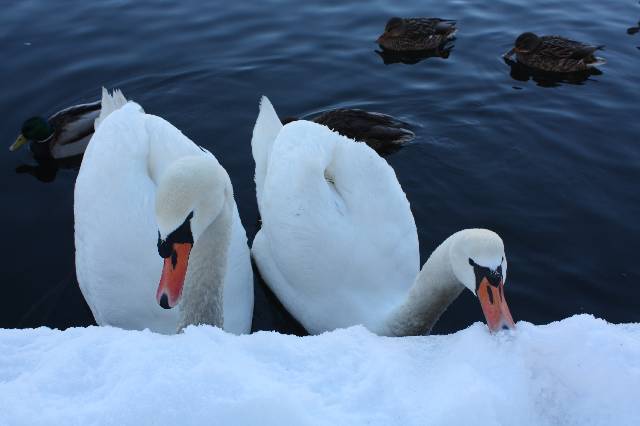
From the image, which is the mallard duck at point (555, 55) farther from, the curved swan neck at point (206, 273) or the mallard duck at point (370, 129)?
the curved swan neck at point (206, 273)

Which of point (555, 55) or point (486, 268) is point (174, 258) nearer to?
point (486, 268)

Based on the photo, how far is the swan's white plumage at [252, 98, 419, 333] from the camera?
16.2 feet

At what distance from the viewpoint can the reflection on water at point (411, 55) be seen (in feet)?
32.8

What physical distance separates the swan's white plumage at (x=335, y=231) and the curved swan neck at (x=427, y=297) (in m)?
0.21

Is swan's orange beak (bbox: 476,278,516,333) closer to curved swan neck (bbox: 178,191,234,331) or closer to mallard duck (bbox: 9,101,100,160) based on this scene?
curved swan neck (bbox: 178,191,234,331)

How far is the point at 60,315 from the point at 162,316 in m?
1.31

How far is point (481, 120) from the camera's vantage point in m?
8.26

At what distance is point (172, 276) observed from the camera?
3.83m

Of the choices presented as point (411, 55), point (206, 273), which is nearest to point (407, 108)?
point (411, 55)

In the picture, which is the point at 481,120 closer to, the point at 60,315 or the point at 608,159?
the point at 608,159

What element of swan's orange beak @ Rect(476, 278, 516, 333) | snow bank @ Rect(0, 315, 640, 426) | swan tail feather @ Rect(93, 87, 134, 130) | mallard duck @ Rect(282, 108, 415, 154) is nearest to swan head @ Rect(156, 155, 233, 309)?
snow bank @ Rect(0, 315, 640, 426)

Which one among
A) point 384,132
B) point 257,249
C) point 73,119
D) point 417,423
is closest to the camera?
point 417,423

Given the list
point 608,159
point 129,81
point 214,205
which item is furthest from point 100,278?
point 608,159

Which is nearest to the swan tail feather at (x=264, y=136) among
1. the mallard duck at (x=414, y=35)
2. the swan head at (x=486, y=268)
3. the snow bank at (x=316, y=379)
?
the swan head at (x=486, y=268)
